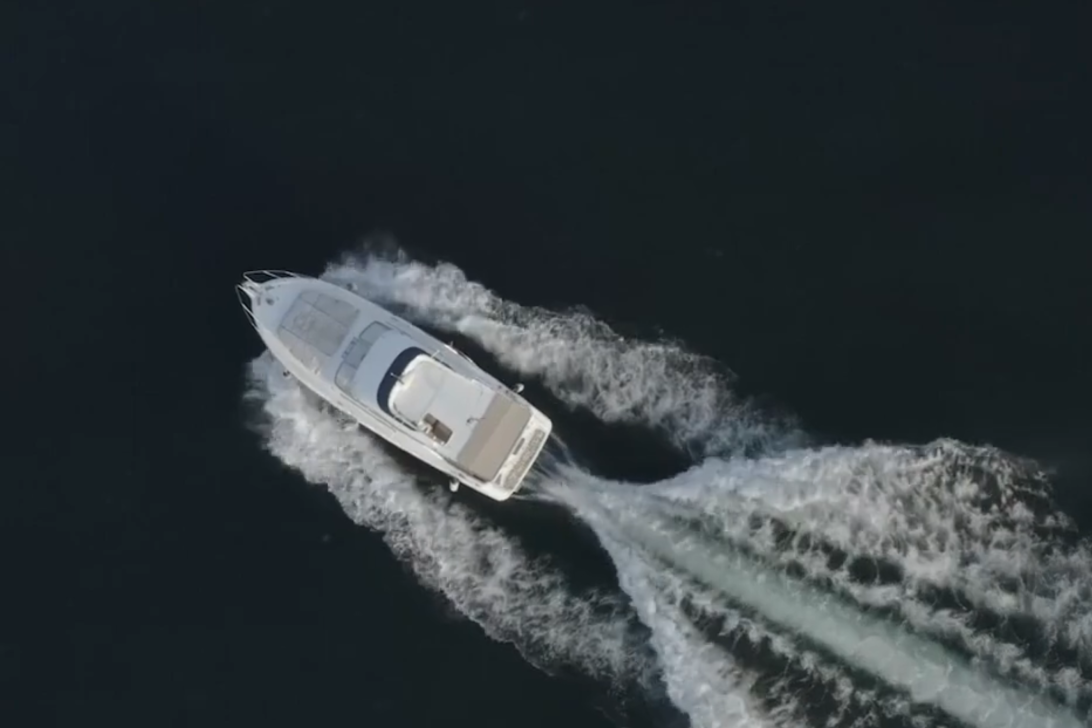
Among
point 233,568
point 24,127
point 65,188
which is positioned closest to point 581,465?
point 233,568

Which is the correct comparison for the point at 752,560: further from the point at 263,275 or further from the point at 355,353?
the point at 263,275

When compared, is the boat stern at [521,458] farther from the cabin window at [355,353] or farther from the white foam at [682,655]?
the cabin window at [355,353]

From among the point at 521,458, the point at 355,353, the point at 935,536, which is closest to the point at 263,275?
the point at 355,353

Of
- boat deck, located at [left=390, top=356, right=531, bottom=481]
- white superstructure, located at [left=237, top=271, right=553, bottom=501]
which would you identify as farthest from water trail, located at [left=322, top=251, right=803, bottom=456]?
boat deck, located at [left=390, top=356, right=531, bottom=481]

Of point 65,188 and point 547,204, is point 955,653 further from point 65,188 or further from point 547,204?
point 65,188

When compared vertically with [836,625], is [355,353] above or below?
below

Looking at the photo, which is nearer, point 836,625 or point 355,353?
point 836,625

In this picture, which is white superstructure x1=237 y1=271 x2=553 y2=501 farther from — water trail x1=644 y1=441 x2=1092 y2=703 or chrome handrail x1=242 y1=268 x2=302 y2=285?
water trail x1=644 y1=441 x2=1092 y2=703
